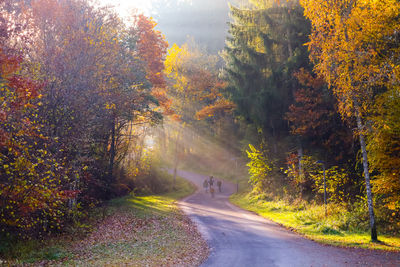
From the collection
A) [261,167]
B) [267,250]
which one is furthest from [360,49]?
[261,167]

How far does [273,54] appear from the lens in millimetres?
25219

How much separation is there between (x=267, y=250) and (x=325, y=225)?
5585 mm

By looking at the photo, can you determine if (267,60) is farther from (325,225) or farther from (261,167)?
(325,225)

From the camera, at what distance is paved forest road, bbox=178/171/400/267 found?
984 centimetres

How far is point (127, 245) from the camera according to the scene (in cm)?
1202

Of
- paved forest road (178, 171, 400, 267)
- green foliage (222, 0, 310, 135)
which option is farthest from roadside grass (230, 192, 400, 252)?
green foliage (222, 0, 310, 135)

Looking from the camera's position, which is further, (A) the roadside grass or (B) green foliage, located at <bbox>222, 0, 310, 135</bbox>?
(B) green foliage, located at <bbox>222, 0, 310, 135</bbox>

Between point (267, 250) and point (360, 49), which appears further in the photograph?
point (360, 49)

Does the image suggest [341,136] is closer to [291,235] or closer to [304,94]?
[304,94]

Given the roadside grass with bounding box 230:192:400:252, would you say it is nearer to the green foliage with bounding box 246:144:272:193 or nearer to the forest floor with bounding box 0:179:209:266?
the green foliage with bounding box 246:144:272:193

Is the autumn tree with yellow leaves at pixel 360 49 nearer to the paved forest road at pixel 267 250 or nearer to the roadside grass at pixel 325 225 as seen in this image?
the roadside grass at pixel 325 225

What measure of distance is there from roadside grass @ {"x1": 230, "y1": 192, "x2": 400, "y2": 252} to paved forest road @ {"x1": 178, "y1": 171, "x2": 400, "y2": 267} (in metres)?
0.82

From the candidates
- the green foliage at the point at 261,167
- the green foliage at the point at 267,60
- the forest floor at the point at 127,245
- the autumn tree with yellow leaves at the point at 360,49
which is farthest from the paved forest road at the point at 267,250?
the green foliage at the point at 267,60

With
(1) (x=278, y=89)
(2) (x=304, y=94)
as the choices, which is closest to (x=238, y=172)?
(1) (x=278, y=89)
